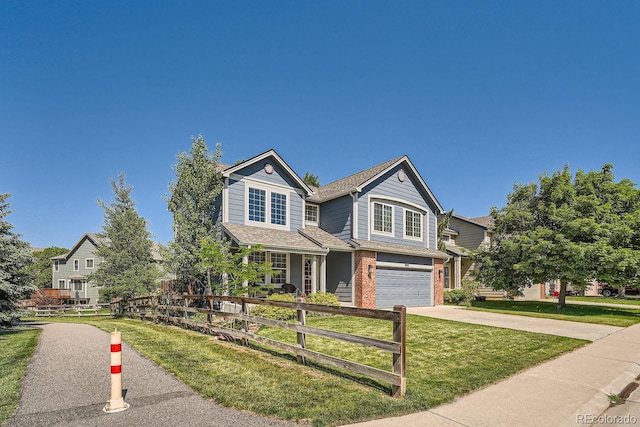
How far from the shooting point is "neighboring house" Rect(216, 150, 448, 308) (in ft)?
55.3

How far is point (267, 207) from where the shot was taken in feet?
58.2

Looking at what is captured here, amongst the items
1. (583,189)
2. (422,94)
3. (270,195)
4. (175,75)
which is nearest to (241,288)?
(270,195)

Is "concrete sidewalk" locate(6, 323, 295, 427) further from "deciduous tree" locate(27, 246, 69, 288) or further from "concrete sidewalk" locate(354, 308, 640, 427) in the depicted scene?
"deciduous tree" locate(27, 246, 69, 288)

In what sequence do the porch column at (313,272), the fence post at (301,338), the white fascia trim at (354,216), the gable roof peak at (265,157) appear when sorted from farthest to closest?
the white fascia trim at (354,216) → the porch column at (313,272) → the gable roof peak at (265,157) → the fence post at (301,338)

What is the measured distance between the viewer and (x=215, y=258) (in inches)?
546

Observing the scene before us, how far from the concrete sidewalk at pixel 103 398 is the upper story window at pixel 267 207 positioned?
10073 millimetres

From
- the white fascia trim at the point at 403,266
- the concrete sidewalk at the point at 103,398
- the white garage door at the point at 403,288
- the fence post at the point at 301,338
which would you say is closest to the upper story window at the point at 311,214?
the white fascia trim at the point at 403,266

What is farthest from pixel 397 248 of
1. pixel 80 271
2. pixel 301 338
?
pixel 80 271

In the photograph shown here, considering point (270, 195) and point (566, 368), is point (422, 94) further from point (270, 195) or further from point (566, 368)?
point (566, 368)

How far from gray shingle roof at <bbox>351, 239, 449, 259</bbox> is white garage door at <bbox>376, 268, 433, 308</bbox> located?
1.13 metres

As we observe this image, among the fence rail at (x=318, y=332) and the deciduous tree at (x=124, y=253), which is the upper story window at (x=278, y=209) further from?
the deciduous tree at (x=124, y=253)

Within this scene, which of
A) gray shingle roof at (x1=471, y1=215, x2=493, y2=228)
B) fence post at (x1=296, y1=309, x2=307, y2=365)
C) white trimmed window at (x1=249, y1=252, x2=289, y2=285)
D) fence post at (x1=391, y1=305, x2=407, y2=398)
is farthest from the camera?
gray shingle roof at (x1=471, y1=215, x2=493, y2=228)

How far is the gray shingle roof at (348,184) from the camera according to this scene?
1930cm

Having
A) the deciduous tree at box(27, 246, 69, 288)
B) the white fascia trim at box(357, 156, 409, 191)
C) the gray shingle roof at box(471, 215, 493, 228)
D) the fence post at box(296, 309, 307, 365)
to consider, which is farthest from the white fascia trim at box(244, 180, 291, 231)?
the deciduous tree at box(27, 246, 69, 288)
